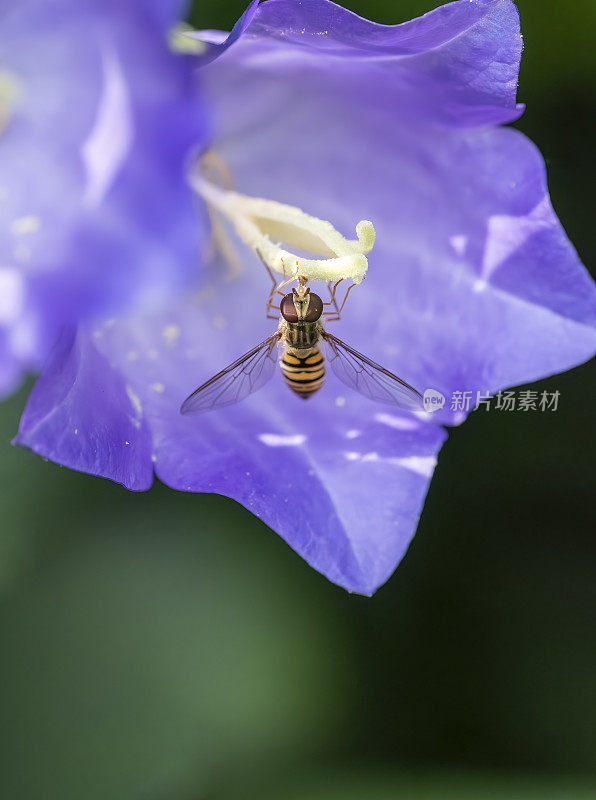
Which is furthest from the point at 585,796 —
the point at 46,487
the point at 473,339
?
the point at 46,487

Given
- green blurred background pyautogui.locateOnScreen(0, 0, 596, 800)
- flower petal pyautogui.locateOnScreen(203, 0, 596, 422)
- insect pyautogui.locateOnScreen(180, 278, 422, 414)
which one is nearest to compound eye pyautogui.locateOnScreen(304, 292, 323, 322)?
insect pyautogui.locateOnScreen(180, 278, 422, 414)

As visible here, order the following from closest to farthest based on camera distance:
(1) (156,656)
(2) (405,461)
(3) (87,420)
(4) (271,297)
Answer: (3) (87,420) → (2) (405,461) → (4) (271,297) → (1) (156,656)

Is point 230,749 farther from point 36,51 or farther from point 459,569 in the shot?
point 36,51

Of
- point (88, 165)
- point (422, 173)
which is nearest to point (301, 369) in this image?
point (422, 173)

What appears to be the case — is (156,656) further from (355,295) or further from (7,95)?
(7,95)

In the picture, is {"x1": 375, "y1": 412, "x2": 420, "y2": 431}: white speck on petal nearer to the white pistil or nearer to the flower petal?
the flower petal

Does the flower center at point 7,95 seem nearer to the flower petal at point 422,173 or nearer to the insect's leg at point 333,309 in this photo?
the flower petal at point 422,173
